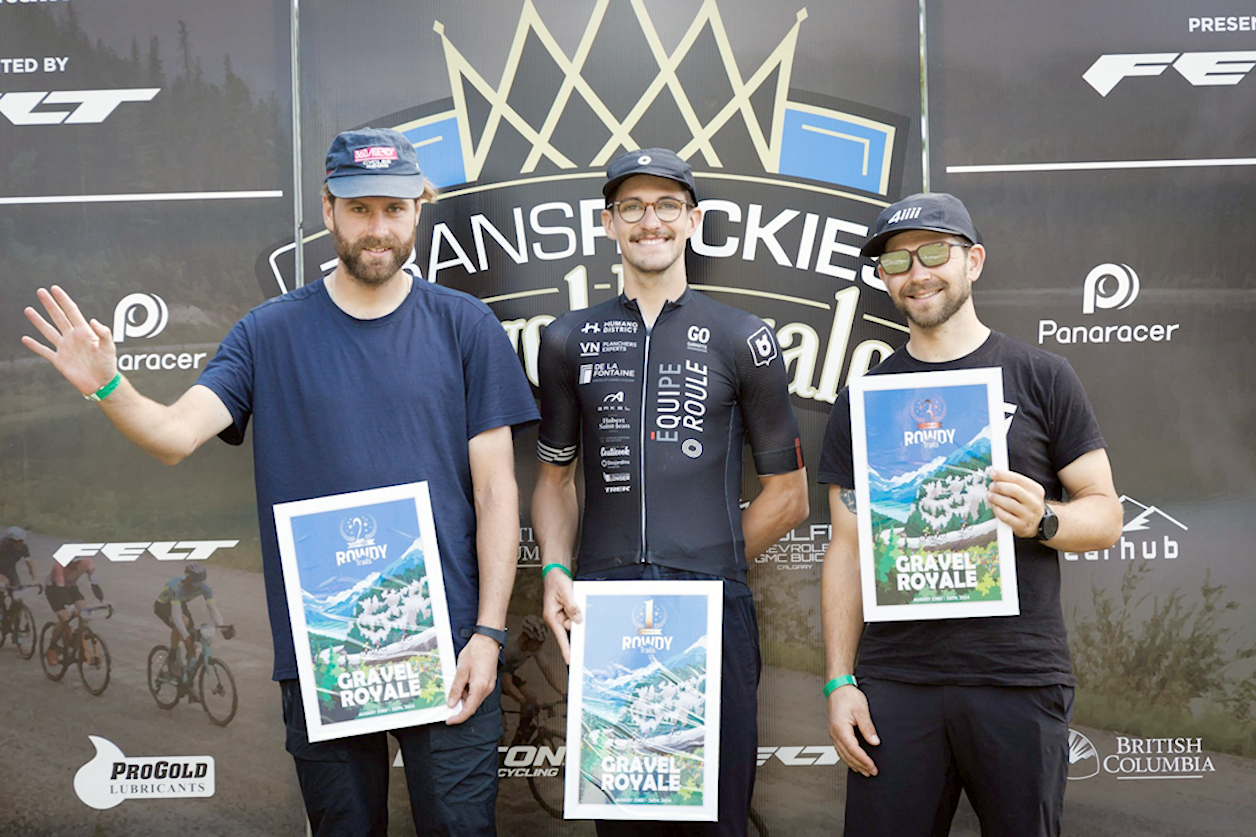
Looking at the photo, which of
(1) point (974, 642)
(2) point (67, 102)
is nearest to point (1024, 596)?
(1) point (974, 642)

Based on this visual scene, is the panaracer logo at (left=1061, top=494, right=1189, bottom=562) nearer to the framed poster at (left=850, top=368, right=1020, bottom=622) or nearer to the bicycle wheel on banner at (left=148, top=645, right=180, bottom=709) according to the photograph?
the framed poster at (left=850, top=368, right=1020, bottom=622)

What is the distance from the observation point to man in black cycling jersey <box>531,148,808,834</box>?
261 centimetres

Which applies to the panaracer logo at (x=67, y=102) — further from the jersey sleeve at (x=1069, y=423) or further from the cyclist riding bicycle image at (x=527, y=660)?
the jersey sleeve at (x=1069, y=423)

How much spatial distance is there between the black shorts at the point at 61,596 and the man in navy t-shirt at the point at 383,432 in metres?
1.22

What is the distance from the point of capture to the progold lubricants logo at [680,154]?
3287mm

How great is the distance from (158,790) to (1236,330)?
12.9ft

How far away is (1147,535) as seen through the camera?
129 inches

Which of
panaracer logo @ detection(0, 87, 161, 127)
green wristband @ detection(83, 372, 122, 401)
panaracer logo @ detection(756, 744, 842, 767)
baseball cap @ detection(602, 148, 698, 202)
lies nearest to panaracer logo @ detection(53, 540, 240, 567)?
green wristband @ detection(83, 372, 122, 401)

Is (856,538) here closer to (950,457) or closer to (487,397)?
(950,457)

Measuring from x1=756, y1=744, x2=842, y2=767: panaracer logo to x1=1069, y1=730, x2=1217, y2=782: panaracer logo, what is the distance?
31.7 inches

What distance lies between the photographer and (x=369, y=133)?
251 cm

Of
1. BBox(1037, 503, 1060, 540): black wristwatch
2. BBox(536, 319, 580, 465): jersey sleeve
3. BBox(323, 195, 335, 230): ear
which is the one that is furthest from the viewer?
BBox(536, 319, 580, 465): jersey sleeve

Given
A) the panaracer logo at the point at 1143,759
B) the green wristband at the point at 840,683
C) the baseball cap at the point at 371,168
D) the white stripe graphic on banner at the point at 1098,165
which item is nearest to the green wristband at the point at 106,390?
the baseball cap at the point at 371,168

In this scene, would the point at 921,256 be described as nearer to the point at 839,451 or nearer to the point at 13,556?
the point at 839,451
